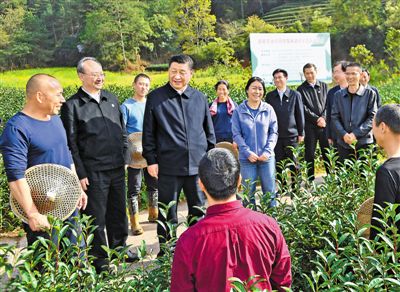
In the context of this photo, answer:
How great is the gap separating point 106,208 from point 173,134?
0.90 meters

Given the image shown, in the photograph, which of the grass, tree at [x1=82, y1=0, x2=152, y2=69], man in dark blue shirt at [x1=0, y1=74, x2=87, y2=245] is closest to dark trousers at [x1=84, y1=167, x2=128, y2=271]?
man in dark blue shirt at [x1=0, y1=74, x2=87, y2=245]

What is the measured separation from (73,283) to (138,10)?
4560 centimetres

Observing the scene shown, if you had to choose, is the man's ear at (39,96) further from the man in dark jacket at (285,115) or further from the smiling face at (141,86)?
the man in dark jacket at (285,115)

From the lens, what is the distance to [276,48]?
11.3 meters

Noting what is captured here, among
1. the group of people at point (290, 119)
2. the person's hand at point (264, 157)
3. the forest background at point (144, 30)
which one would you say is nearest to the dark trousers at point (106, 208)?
the group of people at point (290, 119)

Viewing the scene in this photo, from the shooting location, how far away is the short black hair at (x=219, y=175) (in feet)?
6.11

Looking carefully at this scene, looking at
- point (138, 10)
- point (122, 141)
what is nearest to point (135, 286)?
point (122, 141)

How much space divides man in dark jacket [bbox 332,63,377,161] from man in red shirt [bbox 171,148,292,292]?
3.66 meters

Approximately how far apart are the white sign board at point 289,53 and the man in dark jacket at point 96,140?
24.3 feet

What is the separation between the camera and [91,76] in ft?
12.6

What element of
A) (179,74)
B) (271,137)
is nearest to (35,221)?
(179,74)

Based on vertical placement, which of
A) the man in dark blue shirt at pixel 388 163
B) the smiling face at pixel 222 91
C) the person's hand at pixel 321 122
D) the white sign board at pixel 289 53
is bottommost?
the person's hand at pixel 321 122

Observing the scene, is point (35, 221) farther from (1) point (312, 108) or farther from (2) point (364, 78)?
(2) point (364, 78)

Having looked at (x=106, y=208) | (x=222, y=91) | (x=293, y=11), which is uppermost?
(x=293, y=11)
